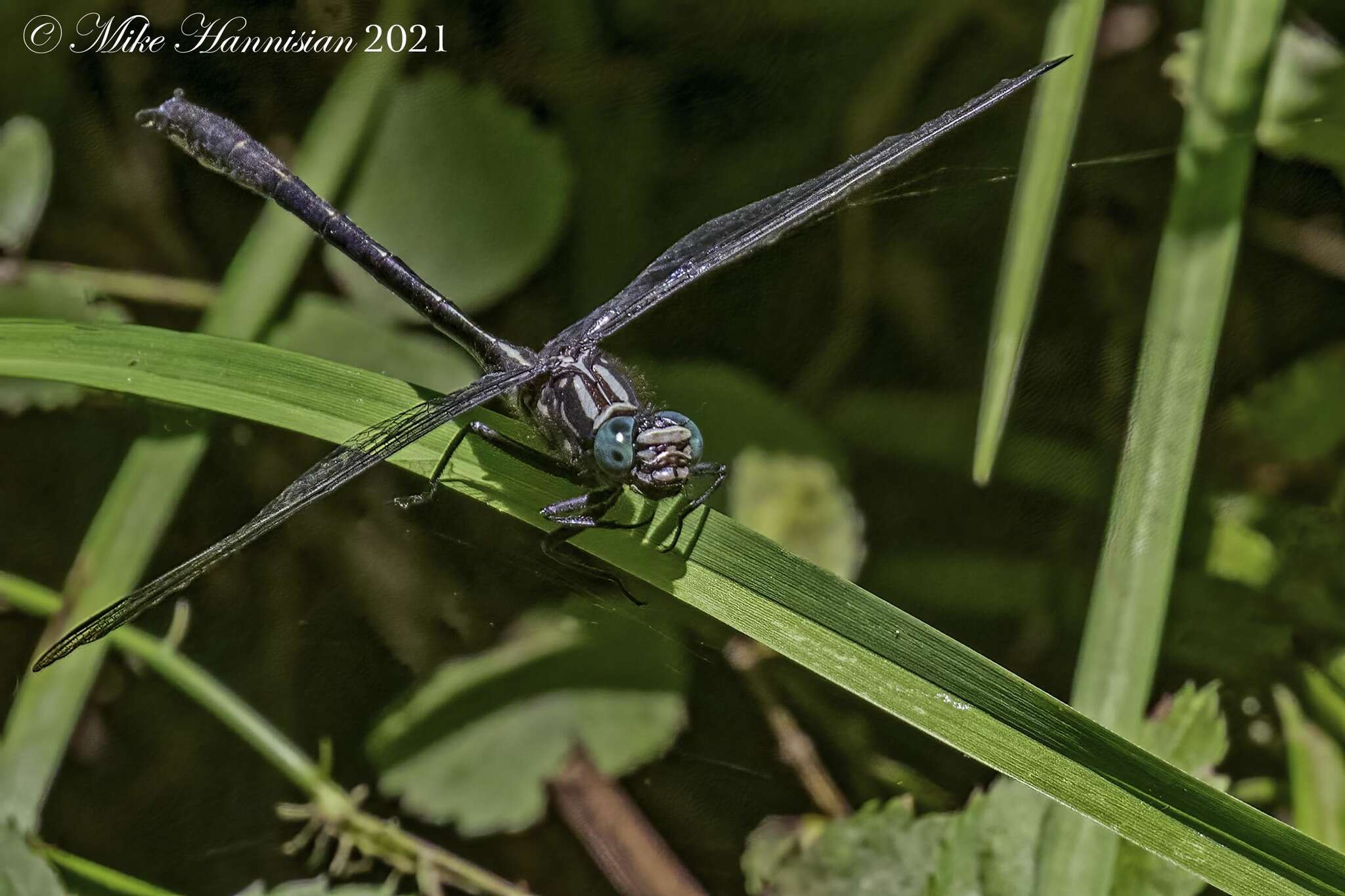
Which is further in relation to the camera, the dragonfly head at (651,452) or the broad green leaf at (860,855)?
the broad green leaf at (860,855)

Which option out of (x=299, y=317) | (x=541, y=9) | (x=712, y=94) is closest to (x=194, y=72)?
(x=299, y=317)

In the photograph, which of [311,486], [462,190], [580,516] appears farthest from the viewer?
[462,190]

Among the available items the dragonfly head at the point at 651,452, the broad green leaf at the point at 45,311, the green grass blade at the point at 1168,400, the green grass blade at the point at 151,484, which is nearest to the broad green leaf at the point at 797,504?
the dragonfly head at the point at 651,452

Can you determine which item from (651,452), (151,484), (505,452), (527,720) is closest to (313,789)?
(527,720)

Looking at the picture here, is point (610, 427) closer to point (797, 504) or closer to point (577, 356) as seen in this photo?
point (577, 356)

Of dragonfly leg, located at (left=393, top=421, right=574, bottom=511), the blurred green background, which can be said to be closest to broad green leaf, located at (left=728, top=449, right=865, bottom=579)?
the blurred green background

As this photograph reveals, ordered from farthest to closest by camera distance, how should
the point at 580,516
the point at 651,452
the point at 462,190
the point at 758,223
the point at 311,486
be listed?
the point at 462,190 < the point at 758,223 < the point at 580,516 < the point at 651,452 < the point at 311,486

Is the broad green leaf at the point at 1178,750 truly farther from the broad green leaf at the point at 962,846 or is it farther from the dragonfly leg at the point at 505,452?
the dragonfly leg at the point at 505,452
